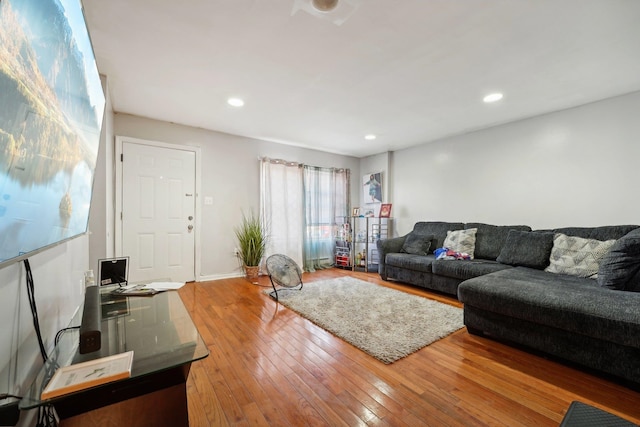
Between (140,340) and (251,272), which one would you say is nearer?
(140,340)

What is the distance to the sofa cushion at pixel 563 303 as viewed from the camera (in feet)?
5.20

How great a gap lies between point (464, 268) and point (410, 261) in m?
0.73

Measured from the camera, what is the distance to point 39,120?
0.63 metres

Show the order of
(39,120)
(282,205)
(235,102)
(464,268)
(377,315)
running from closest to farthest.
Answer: (39,120)
(377,315)
(235,102)
(464,268)
(282,205)

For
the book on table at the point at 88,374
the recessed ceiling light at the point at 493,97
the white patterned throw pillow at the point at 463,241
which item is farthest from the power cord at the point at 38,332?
the white patterned throw pillow at the point at 463,241

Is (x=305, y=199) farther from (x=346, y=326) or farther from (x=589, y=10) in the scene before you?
(x=589, y=10)

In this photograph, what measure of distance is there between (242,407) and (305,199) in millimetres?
3724

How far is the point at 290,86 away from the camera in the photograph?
8.56ft

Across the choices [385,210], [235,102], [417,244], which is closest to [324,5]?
[235,102]

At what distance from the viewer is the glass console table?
74 centimetres

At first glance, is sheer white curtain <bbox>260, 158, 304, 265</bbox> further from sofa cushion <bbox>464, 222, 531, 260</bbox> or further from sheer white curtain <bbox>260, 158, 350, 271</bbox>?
sofa cushion <bbox>464, 222, 531, 260</bbox>

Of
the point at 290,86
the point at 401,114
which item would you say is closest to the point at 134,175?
the point at 290,86

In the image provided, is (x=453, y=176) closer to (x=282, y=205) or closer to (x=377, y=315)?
(x=377, y=315)

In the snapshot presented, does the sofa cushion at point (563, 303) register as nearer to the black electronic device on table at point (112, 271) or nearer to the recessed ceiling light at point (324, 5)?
the recessed ceiling light at point (324, 5)
